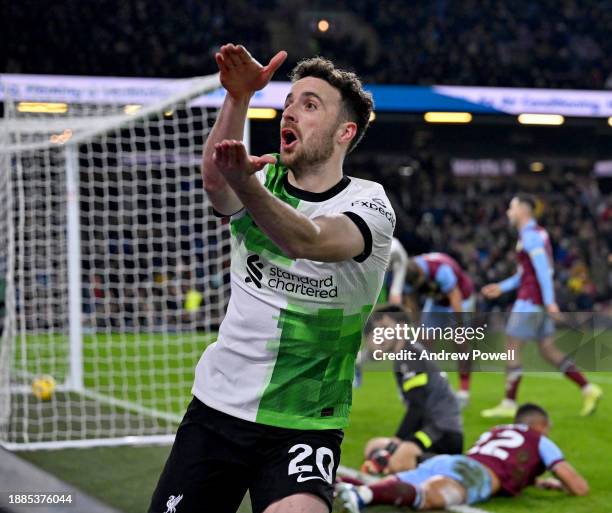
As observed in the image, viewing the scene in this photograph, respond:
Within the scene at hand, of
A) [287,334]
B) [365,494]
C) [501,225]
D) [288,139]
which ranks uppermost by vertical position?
[288,139]

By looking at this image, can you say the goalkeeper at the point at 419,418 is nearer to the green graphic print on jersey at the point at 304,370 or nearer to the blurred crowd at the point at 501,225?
the green graphic print on jersey at the point at 304,370

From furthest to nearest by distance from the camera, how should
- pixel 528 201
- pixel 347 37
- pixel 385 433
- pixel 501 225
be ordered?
pixel 501 225
pixel 347 37
pixel 528 201
pixel 385 433

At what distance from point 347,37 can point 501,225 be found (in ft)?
20.3

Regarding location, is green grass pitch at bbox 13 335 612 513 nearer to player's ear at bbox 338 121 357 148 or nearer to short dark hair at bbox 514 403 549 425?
Answer: short dark hair at bbox 514 403 549 425

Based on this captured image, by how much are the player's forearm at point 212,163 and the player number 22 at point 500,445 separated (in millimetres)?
3200

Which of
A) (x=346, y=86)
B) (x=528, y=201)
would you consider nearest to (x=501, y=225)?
(x=528, y=201)

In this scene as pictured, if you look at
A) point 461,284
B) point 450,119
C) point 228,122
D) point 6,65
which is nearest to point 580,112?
point 450,119

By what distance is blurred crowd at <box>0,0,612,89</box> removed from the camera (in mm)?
22500

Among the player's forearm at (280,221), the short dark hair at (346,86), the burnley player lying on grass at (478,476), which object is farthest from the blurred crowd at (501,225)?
the player's forearm at (280,221)

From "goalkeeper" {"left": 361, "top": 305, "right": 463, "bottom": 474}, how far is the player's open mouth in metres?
3.23

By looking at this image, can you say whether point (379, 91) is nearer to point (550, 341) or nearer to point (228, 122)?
point (550, 341)

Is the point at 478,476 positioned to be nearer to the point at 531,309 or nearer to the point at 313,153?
the point at 313,153

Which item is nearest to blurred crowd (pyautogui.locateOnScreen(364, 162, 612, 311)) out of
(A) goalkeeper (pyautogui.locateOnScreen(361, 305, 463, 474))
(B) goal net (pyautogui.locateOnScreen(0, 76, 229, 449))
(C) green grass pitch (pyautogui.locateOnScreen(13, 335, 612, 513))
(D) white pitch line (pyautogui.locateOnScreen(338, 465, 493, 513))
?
(B) goal net (pyautogui.locateOnScreen(0, 76, 229, 449))

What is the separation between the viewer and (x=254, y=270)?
2904 millimetres
